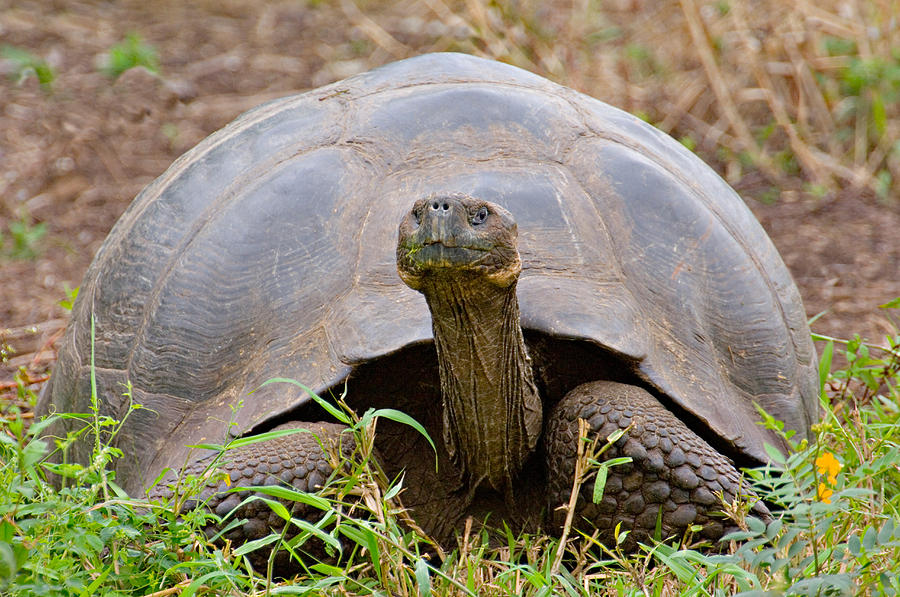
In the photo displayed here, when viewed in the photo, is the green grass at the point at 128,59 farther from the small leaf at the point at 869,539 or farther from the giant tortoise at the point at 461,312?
the small leaf at the point at 869,539

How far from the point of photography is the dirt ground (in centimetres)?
518

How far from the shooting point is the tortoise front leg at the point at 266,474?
2.61m

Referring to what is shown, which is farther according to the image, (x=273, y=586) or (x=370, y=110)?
(x=370, y=110)

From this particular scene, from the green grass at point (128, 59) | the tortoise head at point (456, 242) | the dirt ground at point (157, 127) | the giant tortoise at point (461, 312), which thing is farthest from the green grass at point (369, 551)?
the green grass at point (128, 59)

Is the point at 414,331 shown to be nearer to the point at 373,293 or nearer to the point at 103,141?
the point at 373,293

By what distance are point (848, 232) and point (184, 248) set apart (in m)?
3.92

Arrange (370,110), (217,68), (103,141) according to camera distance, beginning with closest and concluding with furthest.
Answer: (370,110)
(103,141)
(217,68)

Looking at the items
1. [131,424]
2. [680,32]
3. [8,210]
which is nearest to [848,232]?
[680,32]

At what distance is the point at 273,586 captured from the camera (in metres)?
2.27

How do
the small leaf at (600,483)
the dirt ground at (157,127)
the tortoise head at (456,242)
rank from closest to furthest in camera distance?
1. the tortoise head at (456,242)
2. the small leaf at (600,483)
3. the dirt ground at (157,127)

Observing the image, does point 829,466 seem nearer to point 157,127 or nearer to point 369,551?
point 369,551

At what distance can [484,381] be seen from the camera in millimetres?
2643

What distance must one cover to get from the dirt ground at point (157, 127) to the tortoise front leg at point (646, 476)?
1809 mm

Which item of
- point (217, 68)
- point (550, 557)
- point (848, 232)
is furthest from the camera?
point (217, 68)
